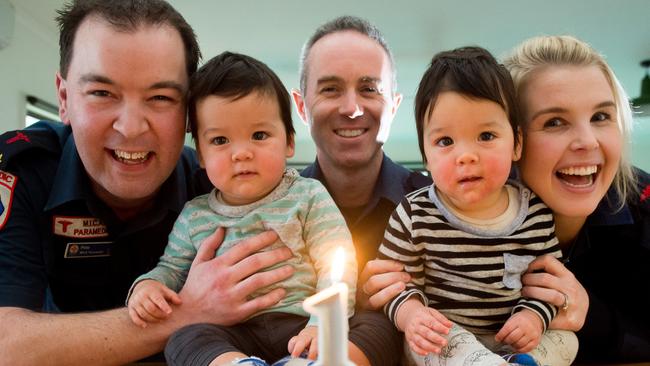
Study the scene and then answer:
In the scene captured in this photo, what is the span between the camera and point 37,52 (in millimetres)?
4863

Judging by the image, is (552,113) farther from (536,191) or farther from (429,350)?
(429,350)

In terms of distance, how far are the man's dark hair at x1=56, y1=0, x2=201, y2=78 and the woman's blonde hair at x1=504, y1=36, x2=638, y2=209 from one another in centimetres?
84

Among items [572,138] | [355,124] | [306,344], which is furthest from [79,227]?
[572,138]

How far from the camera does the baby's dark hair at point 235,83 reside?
1.10 m

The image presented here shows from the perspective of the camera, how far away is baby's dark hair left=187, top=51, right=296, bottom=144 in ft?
3.61

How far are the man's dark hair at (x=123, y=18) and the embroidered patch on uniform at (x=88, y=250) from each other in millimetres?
447

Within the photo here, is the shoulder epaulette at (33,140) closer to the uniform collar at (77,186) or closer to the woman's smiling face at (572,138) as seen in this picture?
the uniform collar at (77,186)

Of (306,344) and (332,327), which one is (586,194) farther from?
(332,327)

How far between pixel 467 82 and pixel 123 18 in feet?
2.75

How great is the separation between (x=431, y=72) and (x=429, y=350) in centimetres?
57

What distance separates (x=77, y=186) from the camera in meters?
1.24

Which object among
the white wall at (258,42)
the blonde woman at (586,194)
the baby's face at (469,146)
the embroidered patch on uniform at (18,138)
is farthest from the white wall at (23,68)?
the blonde woman at (586,194)

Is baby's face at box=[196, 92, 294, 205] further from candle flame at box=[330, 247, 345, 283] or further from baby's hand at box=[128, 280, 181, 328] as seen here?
candle flame at box=[330, 247, 345, 283]

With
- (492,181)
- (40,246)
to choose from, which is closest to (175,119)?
(40,246)
